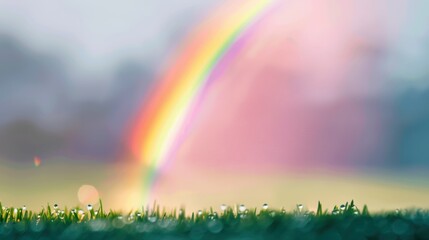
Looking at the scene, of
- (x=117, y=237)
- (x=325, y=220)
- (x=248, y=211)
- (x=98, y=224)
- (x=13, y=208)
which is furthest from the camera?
(x=13, y=208)

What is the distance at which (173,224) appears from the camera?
23.8 feet

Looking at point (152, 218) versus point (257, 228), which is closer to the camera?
point (257, 228)

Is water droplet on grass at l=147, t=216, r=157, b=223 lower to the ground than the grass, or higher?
higher

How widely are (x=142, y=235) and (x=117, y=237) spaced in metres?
0.25

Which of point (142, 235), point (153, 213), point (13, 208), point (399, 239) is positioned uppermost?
point (13, 208)

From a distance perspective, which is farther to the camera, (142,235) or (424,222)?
(424,222)

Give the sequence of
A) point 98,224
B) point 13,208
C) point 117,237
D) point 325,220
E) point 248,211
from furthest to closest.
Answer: point 13,208 < point 248,211 < point 98,224 < point 325,220 < point 117,237

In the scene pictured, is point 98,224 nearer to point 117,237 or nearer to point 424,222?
point 117,237

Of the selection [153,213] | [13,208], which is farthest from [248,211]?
[13,208]

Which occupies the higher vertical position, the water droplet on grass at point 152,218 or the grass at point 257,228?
the water droplet on grass at point 152,218

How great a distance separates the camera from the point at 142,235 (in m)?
6.50

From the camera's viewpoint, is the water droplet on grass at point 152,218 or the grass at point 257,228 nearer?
the grass at point 257,228

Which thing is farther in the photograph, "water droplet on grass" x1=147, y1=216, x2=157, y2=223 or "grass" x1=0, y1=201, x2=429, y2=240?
"water droplet on grass" x1=147, y1=216, x2=157, y2=223

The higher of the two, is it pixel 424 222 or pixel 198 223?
pixel 198 223
